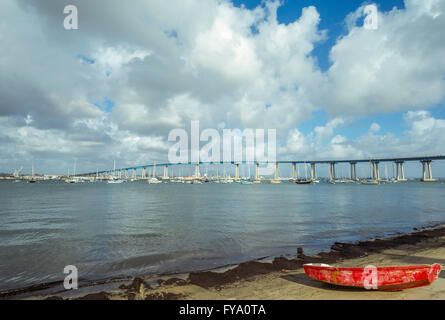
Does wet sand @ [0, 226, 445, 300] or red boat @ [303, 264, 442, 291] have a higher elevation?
red boat @ [303, 264, 442, 291]

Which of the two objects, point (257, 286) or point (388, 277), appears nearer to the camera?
point (388, 277)

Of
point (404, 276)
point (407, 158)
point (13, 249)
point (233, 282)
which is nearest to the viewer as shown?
point (404, 276)

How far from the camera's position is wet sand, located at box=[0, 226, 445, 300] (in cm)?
797

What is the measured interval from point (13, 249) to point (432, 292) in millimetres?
20654

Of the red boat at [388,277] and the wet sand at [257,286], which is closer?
the red boat at [388,277]

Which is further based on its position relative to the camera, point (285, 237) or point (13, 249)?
point (285, 237)

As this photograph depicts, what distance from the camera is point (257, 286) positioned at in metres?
9.12

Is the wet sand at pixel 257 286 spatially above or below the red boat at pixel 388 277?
below

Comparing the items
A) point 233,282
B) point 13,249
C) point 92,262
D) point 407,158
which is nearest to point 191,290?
point 233,282

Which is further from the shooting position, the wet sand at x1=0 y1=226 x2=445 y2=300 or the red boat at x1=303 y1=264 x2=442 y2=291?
the wet sand at x1=0 y1=226 x2=445 y2=300

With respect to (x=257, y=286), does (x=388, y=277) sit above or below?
above

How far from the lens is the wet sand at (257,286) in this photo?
7.97 metres
